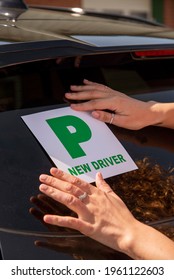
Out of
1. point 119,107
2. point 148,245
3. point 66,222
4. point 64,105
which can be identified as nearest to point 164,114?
point 119,107

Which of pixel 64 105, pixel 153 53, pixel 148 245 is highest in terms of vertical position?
pixel 153 53

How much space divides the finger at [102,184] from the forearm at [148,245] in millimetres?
146

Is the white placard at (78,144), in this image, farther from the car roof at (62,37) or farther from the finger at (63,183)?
the car roof at (62,37)

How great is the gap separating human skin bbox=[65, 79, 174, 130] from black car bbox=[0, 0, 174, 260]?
4cm

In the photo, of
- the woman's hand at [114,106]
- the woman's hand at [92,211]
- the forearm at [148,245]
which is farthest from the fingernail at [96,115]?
the forearm at [148,245]

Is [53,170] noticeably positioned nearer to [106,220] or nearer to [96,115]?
[106,220]

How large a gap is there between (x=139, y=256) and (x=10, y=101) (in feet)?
Answer: 2.38

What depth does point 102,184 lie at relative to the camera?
1823 millimetres

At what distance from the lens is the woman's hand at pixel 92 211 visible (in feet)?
5.58

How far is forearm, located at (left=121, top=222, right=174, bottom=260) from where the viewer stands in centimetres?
174

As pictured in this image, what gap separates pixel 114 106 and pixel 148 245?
0.62 m

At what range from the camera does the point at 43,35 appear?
81.5 inches

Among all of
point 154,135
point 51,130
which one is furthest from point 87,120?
point 154,135
